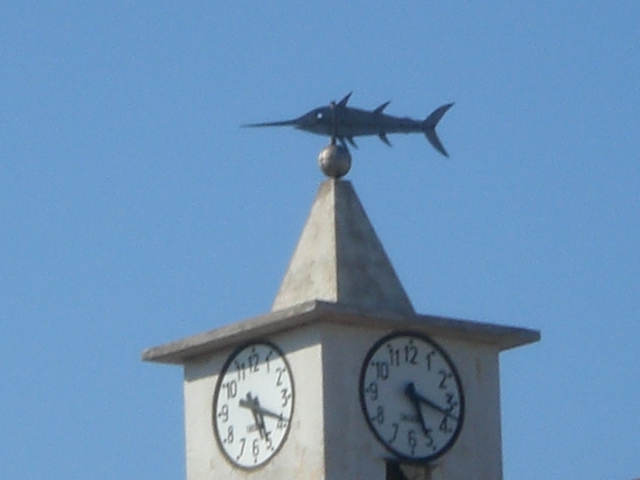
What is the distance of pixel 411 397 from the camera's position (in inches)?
1172

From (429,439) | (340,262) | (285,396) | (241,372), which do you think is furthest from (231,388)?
(429,439)

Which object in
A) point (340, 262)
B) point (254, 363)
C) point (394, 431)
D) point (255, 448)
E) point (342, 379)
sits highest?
point (340, 262)

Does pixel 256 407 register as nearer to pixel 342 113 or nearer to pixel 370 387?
pixel 370 387

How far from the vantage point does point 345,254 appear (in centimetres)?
3044

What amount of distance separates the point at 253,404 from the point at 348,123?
3.02 m

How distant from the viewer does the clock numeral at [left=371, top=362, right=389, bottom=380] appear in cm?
2983

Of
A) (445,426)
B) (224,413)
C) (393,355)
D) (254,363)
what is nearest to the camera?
(393,355)

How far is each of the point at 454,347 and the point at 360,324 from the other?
1.13m

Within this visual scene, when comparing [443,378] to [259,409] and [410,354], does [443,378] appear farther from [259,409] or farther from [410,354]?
[259,409]

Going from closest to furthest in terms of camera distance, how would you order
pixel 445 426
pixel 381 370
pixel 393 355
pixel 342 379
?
pixel 342 379, pixel 381 370, pixel 393 355, pixel 445 426

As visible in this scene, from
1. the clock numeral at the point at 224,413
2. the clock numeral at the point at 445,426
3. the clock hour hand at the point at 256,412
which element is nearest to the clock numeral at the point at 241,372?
the clock hour hand at the point at 256,412

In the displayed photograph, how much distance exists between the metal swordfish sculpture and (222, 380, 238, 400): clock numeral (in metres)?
2.56

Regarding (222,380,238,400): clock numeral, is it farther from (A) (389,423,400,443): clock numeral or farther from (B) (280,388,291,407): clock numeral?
(A) (389,423,400,443): clock numeral

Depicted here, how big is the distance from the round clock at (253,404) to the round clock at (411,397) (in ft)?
2.59
